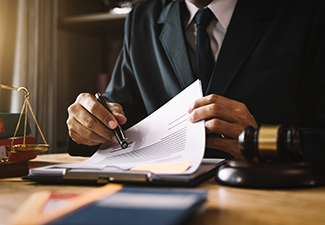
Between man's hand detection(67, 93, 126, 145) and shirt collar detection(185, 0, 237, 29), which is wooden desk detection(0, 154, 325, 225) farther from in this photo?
shirt collar detection(185, 0, 237, 29)

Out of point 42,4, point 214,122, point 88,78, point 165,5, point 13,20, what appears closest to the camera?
point 214,122

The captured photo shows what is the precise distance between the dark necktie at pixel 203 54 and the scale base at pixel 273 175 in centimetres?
67

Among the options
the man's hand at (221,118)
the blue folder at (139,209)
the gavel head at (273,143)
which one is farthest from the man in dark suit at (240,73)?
the blue folder at (139,209)

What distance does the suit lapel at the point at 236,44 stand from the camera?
107 centimetres

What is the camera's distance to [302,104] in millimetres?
1090

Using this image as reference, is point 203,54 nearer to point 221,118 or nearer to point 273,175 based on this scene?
point 221,118

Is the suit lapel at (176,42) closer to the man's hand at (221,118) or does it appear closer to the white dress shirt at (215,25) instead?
the white dress shirt at (215,25)

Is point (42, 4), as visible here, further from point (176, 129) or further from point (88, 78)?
point (176, 129)

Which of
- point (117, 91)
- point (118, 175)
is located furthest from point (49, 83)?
point (118, 175)

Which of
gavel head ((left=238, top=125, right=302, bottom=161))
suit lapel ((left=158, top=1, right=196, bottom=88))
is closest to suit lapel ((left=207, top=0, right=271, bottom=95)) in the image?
suit lapel ((left=158, top=1, right=196, bottom=88))

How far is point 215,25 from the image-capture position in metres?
1.21

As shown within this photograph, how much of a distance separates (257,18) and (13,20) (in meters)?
1.60

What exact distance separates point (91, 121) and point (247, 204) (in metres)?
0.54

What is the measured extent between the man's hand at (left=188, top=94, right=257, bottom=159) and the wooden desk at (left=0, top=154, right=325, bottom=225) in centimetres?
19
